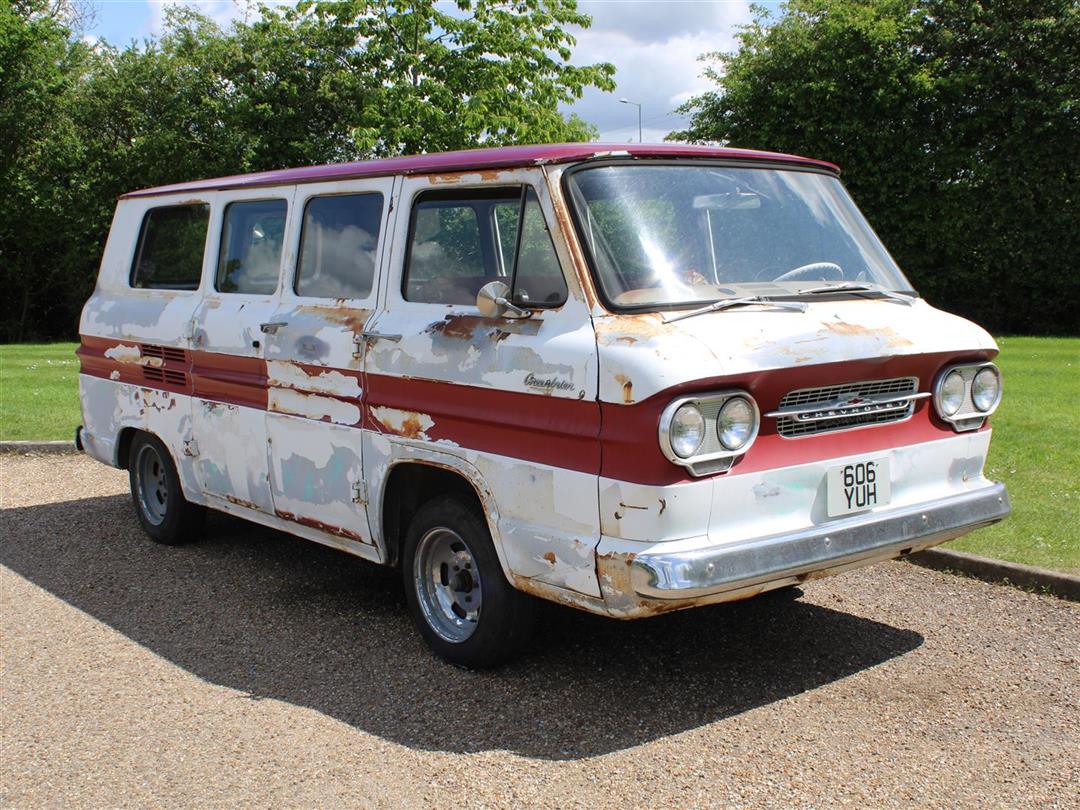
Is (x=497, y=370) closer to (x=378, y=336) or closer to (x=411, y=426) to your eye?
(x=411, y=426)

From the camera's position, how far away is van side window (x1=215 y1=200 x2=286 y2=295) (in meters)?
6.24

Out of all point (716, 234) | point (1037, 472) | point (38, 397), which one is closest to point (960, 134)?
point (1037, 472)

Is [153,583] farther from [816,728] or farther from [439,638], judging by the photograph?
[816,728]

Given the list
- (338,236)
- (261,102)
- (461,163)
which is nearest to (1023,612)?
(461,163)

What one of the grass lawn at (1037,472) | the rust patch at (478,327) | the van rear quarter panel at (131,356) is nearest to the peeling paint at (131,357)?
the van rear quarter panel at (131,356)

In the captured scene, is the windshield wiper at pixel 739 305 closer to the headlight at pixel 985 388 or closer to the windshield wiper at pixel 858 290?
the windshield wiper at pixel 858 290

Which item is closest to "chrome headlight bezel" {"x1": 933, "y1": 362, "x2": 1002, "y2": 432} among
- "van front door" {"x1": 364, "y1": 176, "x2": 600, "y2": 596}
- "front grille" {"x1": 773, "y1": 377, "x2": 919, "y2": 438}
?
"front grille" {"x1": 773, "y1": 377, "x2": 919, "y2": 438}

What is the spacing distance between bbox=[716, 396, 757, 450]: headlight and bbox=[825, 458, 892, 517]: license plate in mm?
451

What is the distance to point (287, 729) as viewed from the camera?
4594 millimetres

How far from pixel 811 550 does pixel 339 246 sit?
2.82m

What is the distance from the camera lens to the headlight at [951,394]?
489cm

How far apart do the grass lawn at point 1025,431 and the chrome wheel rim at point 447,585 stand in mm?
2952

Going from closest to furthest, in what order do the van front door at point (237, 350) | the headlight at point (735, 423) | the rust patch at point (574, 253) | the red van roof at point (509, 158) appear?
1. the headlight at point (735, 423)
2. the rust patch at point (574, 253)
3. the red van roof at point (509, 158)
4. the van front door at point (237, 350)

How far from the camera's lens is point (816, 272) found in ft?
16.7
